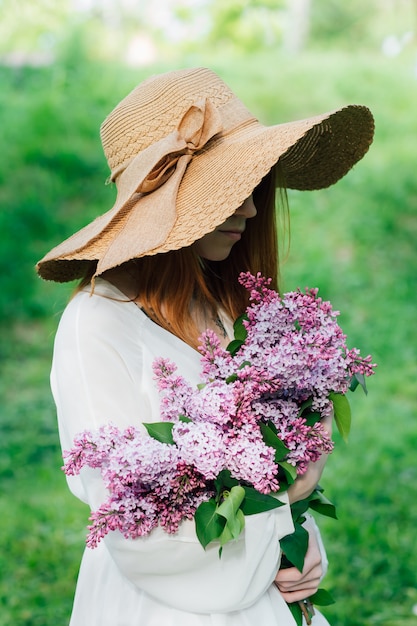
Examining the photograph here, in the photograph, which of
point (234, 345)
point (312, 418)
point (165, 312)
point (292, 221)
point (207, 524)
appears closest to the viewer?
point (207, 524)

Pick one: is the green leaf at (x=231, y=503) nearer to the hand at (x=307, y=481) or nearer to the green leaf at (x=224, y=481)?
the green leaf at (x=224, y=481)

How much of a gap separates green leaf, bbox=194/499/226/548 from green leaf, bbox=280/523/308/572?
24 centimetres

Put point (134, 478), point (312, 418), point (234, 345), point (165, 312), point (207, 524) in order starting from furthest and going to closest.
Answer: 1. point (165, 312)
2. point (234, 345)
3. point (312, 418)
4. point (207, 524)
5. point (134, 478)

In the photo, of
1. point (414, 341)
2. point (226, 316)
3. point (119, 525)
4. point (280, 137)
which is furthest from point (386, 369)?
point (119, 525)

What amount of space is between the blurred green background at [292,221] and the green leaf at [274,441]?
2.42m

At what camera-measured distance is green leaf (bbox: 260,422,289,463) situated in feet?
4.77

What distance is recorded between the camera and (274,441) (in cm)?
146

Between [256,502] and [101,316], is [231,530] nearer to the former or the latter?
[256,502]

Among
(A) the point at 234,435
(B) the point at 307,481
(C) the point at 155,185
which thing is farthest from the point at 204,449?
(C) the point at 155,185

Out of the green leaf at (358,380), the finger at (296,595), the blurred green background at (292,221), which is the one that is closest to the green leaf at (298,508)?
the finger at (296,595)

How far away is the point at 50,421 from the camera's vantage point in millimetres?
5098

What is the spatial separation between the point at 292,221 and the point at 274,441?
202 inches

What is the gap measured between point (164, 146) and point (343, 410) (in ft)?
2.10

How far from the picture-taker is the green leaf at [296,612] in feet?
5.52
